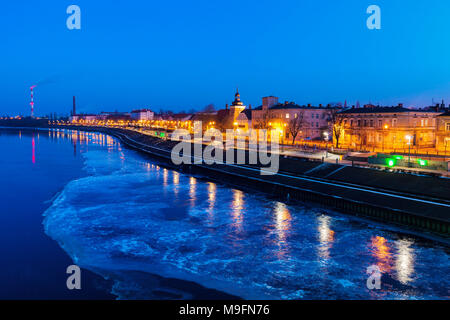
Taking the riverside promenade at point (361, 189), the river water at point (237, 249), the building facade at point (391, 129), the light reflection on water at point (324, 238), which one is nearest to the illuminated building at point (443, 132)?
the building facade at point (391, 129)

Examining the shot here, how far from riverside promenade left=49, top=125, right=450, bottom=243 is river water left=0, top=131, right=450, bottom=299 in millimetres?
1306

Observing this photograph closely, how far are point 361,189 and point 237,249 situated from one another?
15089 mm

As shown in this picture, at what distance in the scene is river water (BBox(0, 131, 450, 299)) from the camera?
1659 cm

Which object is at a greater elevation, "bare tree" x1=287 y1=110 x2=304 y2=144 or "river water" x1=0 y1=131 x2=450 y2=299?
"bare tree" x1=287 y1=110 x2=304 y2=144

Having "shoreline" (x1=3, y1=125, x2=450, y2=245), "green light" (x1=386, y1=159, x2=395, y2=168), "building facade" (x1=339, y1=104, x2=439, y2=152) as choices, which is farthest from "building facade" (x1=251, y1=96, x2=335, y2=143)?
"green light" (x1=386, y1=159, x2=395, y2=168)

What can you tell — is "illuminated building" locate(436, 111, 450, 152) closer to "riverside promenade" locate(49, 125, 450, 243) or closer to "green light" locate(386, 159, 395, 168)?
"green light" locate(386, 159, 395, 168)

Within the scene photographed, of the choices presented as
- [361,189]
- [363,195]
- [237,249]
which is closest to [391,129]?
[361,189]

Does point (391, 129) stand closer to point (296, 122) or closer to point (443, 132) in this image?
point (443, 132)

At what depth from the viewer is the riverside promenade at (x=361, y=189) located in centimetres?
2531

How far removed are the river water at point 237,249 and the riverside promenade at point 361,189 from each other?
4.29ft

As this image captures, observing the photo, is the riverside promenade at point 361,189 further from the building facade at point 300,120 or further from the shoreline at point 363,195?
the building facade at point 300,120
